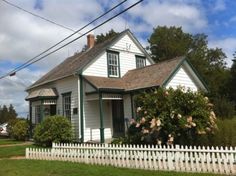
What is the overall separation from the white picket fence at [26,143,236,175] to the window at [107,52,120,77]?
9.59 m

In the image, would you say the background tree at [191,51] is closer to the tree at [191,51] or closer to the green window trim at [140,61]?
the tree at [191,51]

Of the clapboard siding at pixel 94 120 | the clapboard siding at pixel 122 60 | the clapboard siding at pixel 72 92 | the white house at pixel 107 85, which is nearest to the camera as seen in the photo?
the white house at pixel 107 85

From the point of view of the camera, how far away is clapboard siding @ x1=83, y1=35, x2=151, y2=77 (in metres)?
21.9

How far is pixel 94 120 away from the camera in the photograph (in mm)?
21500

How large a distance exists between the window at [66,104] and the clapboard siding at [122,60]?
88.9 inches

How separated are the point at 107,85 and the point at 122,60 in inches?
154

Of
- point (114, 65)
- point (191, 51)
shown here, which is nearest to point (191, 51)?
point (191, 51)

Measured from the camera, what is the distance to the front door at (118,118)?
2169 cm

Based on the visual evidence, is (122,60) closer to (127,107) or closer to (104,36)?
(127,107)

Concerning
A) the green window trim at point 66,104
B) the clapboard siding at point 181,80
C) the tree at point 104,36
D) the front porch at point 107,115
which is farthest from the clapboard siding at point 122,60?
the tree at point 104,36

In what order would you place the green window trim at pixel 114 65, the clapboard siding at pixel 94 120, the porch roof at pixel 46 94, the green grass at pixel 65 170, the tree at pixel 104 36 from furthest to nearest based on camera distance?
1. the tree at pixel 104 36
2. the porch roof at pixel 46 94
3. the green window trim at pixel 114 65
4. the clapboard siding at pixel 94 120
5. the green grass at pixel 65 170

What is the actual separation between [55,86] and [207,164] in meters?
16.2

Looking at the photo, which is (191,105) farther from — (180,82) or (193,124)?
(180,82)

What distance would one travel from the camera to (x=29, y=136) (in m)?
26.2
